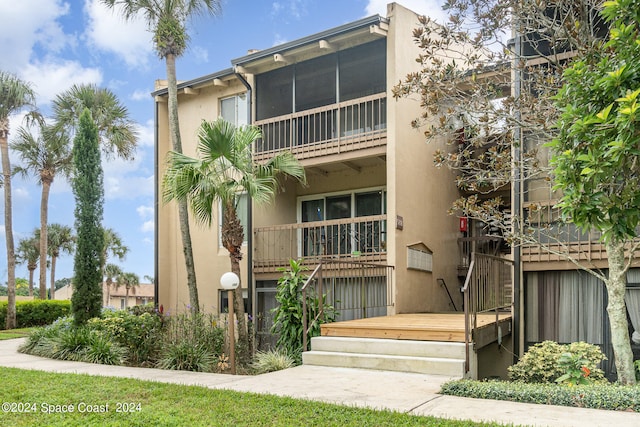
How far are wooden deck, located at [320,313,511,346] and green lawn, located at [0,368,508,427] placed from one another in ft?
9.33

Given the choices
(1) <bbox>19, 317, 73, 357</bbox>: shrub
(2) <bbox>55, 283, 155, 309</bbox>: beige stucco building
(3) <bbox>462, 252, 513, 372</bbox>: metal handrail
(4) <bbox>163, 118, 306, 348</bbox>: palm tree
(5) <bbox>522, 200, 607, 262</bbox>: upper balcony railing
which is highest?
(4) <bbox>163, 118, 306, 348</bbox>: palm tree

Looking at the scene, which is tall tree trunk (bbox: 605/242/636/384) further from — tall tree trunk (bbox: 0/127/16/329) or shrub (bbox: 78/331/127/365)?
tall tree trunk (bbox: 0/127/16/329)

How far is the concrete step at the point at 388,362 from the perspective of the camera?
8016 mm

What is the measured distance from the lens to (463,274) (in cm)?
1477

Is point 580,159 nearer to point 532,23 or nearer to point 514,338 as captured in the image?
point 532,23

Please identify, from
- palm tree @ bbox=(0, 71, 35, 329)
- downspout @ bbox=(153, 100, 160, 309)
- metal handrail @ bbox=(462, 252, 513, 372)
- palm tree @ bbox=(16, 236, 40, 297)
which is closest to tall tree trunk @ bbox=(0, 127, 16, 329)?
palm tree @ bbox=(0, 71, 35, 329)

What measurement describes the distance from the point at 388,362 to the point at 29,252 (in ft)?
136

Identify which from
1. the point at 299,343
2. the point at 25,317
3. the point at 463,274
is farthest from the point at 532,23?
the point at 25,317

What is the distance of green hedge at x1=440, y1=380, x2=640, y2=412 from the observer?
6.10m

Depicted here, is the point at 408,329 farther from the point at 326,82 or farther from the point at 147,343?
the point at 326,82

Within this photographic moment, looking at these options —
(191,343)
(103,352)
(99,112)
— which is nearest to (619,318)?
(191,343)

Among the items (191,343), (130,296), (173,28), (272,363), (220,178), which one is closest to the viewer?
(272,363)

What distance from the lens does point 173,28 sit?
552 inches

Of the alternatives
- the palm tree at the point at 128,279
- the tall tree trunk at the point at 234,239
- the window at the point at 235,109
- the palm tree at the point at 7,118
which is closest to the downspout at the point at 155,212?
the window at the point at 235,109
